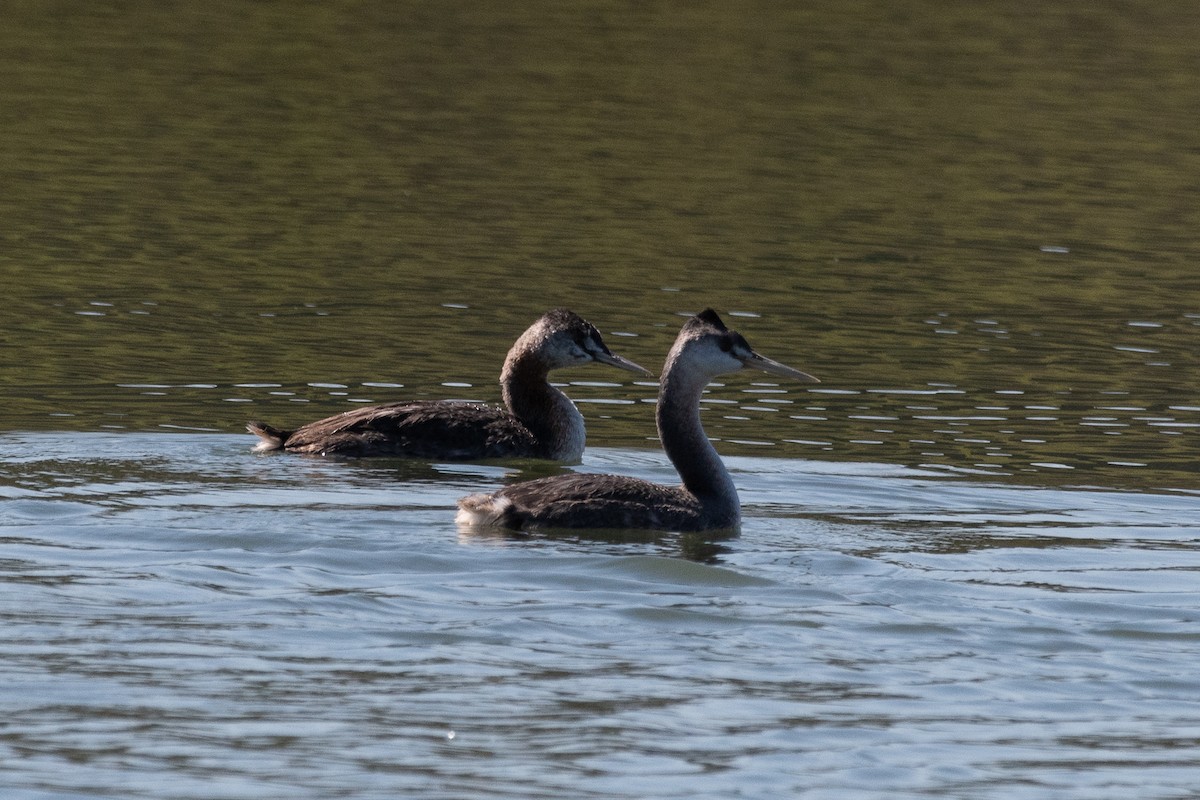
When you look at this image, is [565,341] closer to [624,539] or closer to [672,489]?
[672,489]

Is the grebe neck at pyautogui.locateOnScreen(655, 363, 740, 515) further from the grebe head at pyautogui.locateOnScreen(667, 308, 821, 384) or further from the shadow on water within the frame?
the shadow on water

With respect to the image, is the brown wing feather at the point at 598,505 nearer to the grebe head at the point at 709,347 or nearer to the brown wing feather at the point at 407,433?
the grebe head at the point at 709,347

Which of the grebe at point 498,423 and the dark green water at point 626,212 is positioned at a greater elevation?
the dark green water at point 626,212

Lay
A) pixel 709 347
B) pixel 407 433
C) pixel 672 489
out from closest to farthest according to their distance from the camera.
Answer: pixel 672 489 → pixel 709 347 → pixel 407 433

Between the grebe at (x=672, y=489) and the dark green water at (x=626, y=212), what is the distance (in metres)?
2.36

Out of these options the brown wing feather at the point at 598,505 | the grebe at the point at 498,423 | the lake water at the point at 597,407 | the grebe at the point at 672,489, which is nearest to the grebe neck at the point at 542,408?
the grebe at the point at 498,423

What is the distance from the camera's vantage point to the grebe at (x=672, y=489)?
464 inches

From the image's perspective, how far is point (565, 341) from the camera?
50.1 ft

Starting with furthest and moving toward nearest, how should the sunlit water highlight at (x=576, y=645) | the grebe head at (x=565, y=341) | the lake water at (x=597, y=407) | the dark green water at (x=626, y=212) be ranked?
the dark green water at (x=626, y=212)
the grebe head at (x=565, y=341)
the lake water at (x=597, y=407)
the sunlit water highlight at (x=576, y=645)

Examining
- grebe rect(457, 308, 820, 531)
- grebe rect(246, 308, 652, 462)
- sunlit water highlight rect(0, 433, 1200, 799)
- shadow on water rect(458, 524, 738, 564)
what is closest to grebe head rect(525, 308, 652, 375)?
grebe rect(246, 308, 652, 462)

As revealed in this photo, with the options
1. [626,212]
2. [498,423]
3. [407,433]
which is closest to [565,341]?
[498,423]

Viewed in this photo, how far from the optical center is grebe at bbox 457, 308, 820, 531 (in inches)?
464

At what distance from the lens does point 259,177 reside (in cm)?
2641

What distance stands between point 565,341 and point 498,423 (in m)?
0.84
